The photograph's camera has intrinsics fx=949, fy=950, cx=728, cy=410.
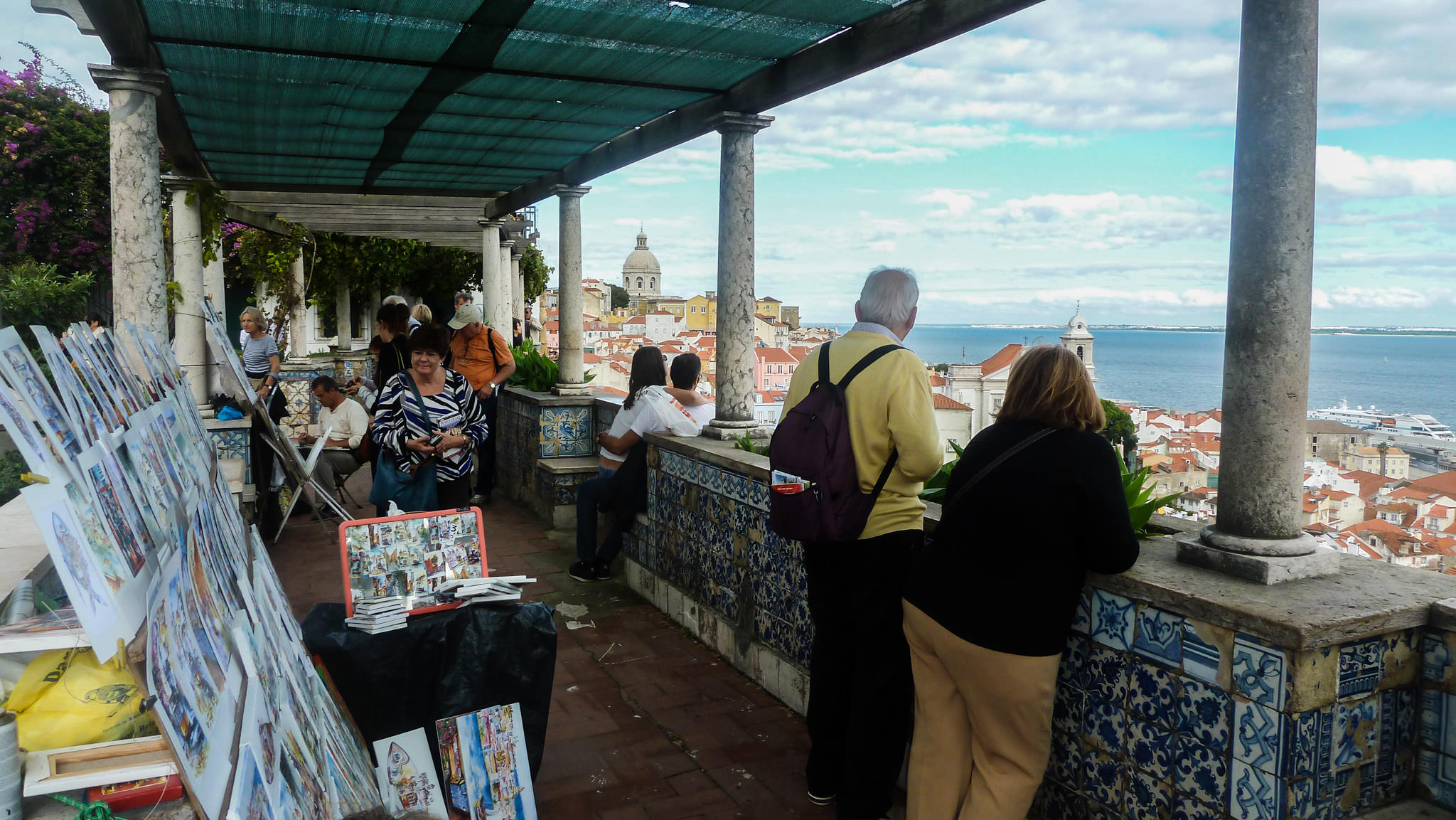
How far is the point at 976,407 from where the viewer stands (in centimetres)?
627

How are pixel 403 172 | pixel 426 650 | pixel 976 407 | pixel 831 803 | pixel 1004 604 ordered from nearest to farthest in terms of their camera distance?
pixel 1004 604, pixel 426 650, pixel 831 803, pixel 976 407, pixel 403 172

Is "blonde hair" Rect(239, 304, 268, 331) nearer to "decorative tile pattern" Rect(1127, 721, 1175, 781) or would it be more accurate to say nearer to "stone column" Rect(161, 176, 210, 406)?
"stone column" Rect(161, 176, 210, 406)

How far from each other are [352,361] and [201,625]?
1640cm

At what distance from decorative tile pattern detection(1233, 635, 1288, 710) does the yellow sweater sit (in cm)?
101

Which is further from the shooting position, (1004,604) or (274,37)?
(274,37)

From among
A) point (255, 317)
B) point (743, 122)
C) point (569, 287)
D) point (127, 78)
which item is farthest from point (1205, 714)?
point (255, 317)

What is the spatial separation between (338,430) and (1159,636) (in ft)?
22.7

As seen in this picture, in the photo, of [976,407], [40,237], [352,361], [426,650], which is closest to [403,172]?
[976,407]

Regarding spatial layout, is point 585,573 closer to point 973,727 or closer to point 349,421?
point 349,421

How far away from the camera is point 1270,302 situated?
2.40 meters

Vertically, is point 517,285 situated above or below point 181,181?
below

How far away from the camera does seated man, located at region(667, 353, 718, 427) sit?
5590 millimetres

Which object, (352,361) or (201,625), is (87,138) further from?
(201,625)

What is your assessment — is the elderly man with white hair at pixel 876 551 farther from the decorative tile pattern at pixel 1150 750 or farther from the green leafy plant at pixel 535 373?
the green leafy plant at pixel 535 373
